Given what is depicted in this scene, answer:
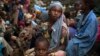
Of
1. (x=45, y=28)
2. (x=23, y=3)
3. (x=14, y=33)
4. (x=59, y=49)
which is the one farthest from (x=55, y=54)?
(x=23, y=3)

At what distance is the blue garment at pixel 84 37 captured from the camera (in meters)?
5.66

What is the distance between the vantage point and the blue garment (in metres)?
5.66

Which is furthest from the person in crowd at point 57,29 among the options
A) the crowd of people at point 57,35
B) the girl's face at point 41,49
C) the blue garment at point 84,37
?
the girl's face at point 41,49

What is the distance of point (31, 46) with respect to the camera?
7.04 metres

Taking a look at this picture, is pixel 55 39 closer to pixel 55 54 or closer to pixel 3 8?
pixel 55 54

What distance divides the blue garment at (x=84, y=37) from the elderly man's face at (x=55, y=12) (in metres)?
0.75

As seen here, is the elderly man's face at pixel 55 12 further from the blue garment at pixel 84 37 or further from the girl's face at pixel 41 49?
the girl's face at pixel 41 49

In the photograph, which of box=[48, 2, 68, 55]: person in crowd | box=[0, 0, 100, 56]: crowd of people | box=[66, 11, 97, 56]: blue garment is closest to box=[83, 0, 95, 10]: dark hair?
box=[0, 0, 100, 56]: crowd of people

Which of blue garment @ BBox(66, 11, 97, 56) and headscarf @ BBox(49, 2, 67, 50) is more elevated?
headscarf @ BBox(49, 2, 67, 50)

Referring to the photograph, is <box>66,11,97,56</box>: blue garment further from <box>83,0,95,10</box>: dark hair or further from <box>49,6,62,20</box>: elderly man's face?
<box>49,6,62,20</box>: elderly man's face

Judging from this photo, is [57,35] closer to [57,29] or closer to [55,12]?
[57,29]

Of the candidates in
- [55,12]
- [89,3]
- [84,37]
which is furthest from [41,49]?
[55,12]

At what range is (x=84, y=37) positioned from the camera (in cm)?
573

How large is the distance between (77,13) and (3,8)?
10.9ft
